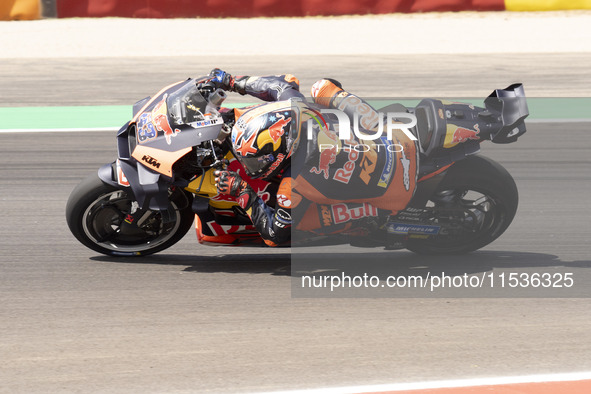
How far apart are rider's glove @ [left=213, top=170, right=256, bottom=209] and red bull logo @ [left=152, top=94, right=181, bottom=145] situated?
396mm

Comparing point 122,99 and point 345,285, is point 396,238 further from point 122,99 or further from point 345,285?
point 122,99

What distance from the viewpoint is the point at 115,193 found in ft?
19.5

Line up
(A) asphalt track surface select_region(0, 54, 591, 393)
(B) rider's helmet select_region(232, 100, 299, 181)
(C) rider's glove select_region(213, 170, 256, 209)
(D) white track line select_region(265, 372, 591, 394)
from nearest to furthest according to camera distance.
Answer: (D) white track line select_region(265, 372, 591, 394), (A) asphalt track surface select_region(0, 54, 591, 393), (B) rider's helmet select_region(232, 100, 299, 181), (C) rider's glove select_region(213, 170, 256, 209)

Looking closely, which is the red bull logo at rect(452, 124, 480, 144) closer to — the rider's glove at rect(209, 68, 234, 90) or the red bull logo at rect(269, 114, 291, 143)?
the red bull logo at rect(269, 114, 291, 143)

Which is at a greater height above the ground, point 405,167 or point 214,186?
point 405,167

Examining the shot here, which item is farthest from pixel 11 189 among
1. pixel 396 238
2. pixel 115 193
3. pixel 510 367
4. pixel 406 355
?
pixel 510 367

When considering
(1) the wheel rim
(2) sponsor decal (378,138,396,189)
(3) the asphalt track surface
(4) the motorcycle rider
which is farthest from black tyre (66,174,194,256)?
(2) sponsor decal (378,138,396,189)

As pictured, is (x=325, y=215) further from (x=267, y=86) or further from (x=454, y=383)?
(x=454, y=383)

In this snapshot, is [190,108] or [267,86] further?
[267,86]

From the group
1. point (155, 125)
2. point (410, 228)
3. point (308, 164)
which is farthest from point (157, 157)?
point (410, 228)

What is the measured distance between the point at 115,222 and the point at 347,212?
1605mm

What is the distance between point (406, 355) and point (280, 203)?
130 centimetres

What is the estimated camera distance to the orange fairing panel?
18.0 feet

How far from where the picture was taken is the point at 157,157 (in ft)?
18.2
